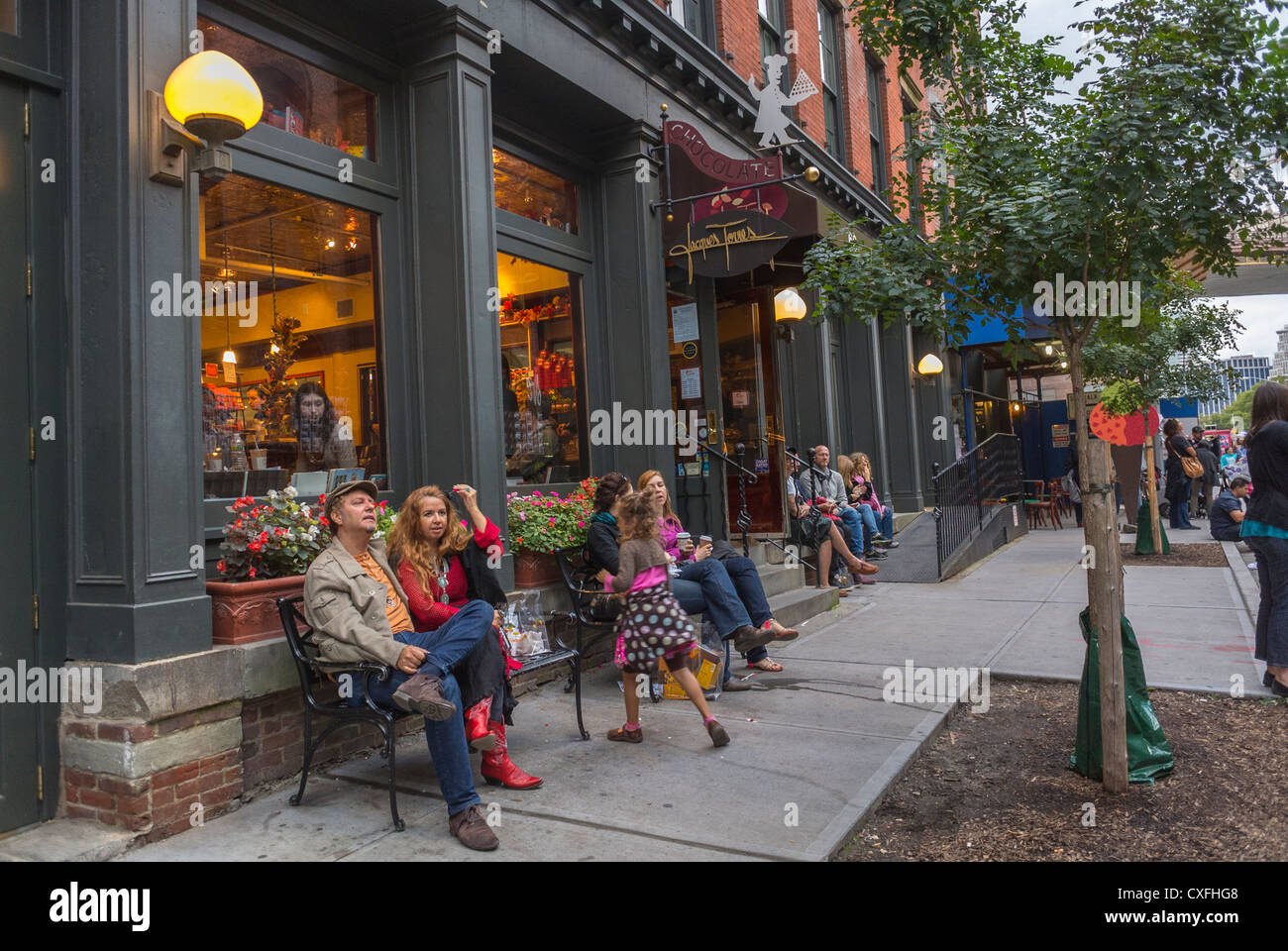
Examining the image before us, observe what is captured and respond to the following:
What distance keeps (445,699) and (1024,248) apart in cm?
356

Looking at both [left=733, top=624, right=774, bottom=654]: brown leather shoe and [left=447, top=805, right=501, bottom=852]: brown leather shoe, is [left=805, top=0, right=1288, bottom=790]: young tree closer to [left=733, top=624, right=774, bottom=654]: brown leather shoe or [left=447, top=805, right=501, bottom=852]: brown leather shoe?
[left=733, top=624, right=774, bottom=654]: brown leather shoe

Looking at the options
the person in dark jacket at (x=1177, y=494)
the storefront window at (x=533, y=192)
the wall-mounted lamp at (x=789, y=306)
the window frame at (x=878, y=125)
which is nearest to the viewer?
the storefront window at (x=533, y=192)

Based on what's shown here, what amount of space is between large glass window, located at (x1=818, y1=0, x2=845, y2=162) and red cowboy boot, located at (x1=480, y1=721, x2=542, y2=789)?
1252 centimetres

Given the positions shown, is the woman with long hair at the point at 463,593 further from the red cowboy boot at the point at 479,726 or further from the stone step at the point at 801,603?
the stone step at the point at 801,603

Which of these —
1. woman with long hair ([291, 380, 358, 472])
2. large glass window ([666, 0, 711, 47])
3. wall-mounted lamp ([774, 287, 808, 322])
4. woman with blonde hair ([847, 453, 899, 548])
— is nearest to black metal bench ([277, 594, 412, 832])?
woman with long hair ([291, 380, 358, 472])

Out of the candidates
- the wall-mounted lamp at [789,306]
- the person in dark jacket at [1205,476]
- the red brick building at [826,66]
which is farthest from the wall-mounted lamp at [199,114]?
the person in dark jacket at [1205,476]

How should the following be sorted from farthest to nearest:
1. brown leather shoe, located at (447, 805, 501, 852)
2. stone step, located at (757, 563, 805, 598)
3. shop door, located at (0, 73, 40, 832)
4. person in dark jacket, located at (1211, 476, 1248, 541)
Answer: stone step, located at (757, 563, 805, 598)
person in dark jacket, located at (1211, 476, 1248, 541)
shop door, located at (0, 73, 40, 832)
brown leather shoe, located at (447, 805, 501, 852)

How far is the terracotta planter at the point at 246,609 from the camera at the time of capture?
4.22 meters

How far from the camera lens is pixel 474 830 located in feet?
11.9

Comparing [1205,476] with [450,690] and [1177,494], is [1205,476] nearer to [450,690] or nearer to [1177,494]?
[1177,494]

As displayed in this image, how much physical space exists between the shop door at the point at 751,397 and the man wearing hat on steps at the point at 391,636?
7.32 metres

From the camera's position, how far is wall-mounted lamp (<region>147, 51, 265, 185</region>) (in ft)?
13.2

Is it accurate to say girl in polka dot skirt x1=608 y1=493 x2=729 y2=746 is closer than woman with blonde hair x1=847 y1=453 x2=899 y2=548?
Yes

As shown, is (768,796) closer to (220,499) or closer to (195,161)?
(220,499)
